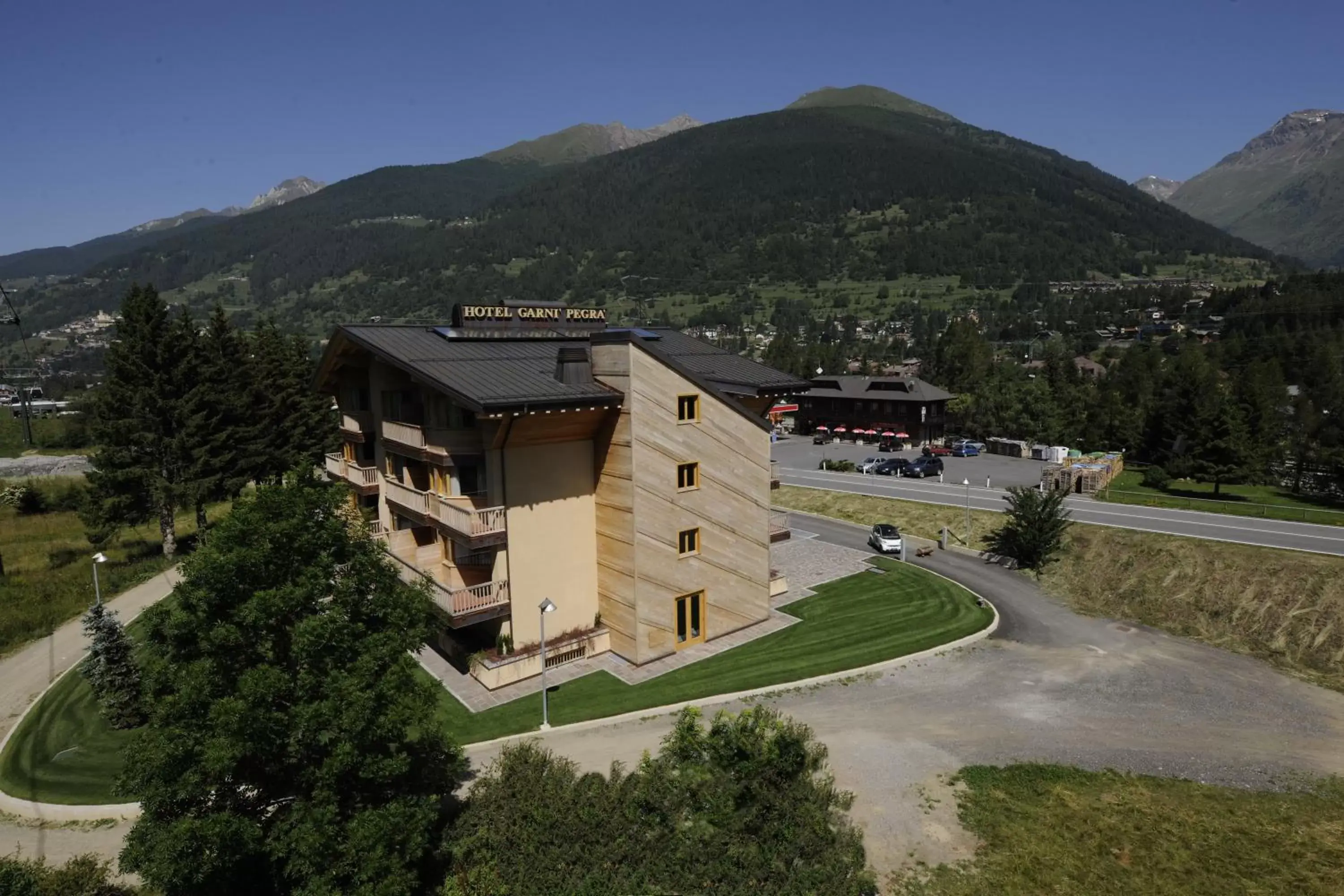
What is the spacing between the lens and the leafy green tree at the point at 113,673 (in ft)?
76.5

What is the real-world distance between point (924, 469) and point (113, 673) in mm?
54217

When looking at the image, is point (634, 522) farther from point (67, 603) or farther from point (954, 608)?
point (67, 603)

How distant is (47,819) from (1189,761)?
3128cm

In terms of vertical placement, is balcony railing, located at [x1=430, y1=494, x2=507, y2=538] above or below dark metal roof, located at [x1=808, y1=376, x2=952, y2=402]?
above

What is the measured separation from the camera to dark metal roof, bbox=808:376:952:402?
7994 centimetres

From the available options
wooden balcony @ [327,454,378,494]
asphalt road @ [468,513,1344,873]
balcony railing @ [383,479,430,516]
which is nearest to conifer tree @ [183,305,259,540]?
wooden balcony @ [327,454,378,494]

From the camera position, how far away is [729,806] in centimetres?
1413

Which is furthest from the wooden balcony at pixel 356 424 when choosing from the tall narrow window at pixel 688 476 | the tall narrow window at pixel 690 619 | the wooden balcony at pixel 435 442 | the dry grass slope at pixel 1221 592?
the dry grass slope at pixel 1221 592

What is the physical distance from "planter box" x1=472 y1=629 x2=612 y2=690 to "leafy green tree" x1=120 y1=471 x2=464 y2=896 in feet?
32.5

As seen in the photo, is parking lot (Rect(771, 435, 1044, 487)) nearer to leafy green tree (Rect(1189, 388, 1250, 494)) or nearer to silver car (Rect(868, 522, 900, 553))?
leafy green tree (Rect(1189, 388, 1250, 494))

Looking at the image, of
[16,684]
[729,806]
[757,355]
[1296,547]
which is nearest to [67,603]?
[16,684]

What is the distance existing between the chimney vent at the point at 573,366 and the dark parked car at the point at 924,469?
136 ft

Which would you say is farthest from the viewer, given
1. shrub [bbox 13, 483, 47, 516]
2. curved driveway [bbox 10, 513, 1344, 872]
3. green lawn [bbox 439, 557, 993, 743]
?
shrub [bbox 13, 483, 47, 516]

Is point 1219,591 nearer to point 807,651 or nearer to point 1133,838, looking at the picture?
point 807,651
